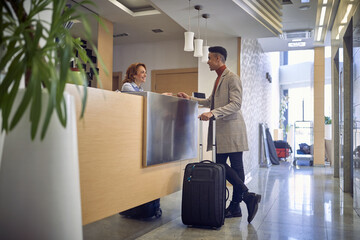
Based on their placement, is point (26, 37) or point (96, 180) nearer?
point (26, 37)

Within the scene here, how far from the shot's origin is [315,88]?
8273mm

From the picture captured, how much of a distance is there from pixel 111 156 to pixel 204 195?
0.94m

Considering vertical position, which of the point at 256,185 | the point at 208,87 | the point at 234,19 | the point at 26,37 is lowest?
the point at 256,185

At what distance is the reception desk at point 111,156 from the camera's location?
1.85 metres

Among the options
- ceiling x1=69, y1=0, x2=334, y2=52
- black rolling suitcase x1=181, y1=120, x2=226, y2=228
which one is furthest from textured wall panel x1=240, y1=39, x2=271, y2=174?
black rolling suitcase x1=181, y1=120, x2=226, y2=228

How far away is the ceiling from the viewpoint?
175 inches

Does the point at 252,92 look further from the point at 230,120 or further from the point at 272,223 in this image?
the point at 272,223

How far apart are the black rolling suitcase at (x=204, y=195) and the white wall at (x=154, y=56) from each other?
4.51 m

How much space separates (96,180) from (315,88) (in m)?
7.39

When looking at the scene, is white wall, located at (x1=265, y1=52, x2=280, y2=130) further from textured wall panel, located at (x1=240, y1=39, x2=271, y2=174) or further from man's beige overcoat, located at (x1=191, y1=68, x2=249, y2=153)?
man's beige overcoat, located at (x1=191, y1=68, x2=249, y2=153)

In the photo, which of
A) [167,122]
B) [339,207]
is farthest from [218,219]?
[339,207]

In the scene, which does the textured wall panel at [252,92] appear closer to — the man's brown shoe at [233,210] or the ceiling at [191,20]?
the ceiling at [191,20]

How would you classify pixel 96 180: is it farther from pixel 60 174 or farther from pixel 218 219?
pixel 218 219

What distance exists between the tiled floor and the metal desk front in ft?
1.83
